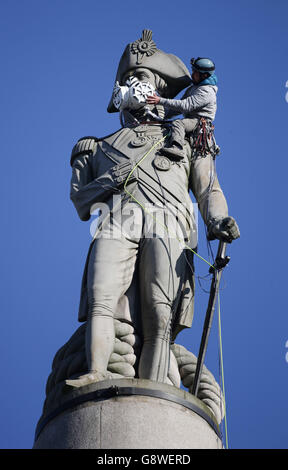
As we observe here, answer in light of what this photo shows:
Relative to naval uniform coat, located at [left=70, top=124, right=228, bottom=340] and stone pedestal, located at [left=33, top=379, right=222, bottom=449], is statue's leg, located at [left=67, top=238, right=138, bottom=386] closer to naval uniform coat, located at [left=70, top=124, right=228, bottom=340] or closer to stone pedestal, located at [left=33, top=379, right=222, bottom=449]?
naval uniform coat, located at [left=70, top=124, right=228, bottom=340]

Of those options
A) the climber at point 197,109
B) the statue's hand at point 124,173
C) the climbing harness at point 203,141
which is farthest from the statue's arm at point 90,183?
the climbing harness at point 203,141

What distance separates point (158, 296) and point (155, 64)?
15.1 ft

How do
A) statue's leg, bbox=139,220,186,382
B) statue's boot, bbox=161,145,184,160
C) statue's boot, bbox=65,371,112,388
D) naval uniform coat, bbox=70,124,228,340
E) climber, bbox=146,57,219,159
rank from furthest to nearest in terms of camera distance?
climber, bbox=146,57,219,159 < statue's boot, bbox=161,145,184,160 < naval uniform coat, bbox=70,124,228,340 < statue's leg, bbox=139,220,186,382 < statue's boot, bbox=65,371,112,388

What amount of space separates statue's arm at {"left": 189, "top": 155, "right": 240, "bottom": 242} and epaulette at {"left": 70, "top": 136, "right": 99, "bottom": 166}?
149 cm

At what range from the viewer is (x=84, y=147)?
13.1 m

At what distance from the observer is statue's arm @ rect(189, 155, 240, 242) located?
11570 mm

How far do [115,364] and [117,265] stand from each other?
128 cm

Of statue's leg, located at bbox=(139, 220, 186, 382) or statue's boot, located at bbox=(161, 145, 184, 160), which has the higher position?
statue's boot, located at bbox=(161, 145, 184, 160)

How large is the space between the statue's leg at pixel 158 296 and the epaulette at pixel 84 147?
6.78 feet

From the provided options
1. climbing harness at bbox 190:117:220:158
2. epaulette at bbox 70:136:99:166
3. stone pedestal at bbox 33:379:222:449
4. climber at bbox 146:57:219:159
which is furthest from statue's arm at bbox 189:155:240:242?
stone pedestal at bbox 33:379:222:449

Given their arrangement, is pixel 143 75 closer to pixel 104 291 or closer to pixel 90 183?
pixel 90 183

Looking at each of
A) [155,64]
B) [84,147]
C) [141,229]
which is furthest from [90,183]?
[155,64]

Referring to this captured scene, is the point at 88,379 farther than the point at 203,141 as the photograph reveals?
No

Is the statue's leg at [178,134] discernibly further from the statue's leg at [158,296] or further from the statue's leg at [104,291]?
the statue's leg at [104,291]
